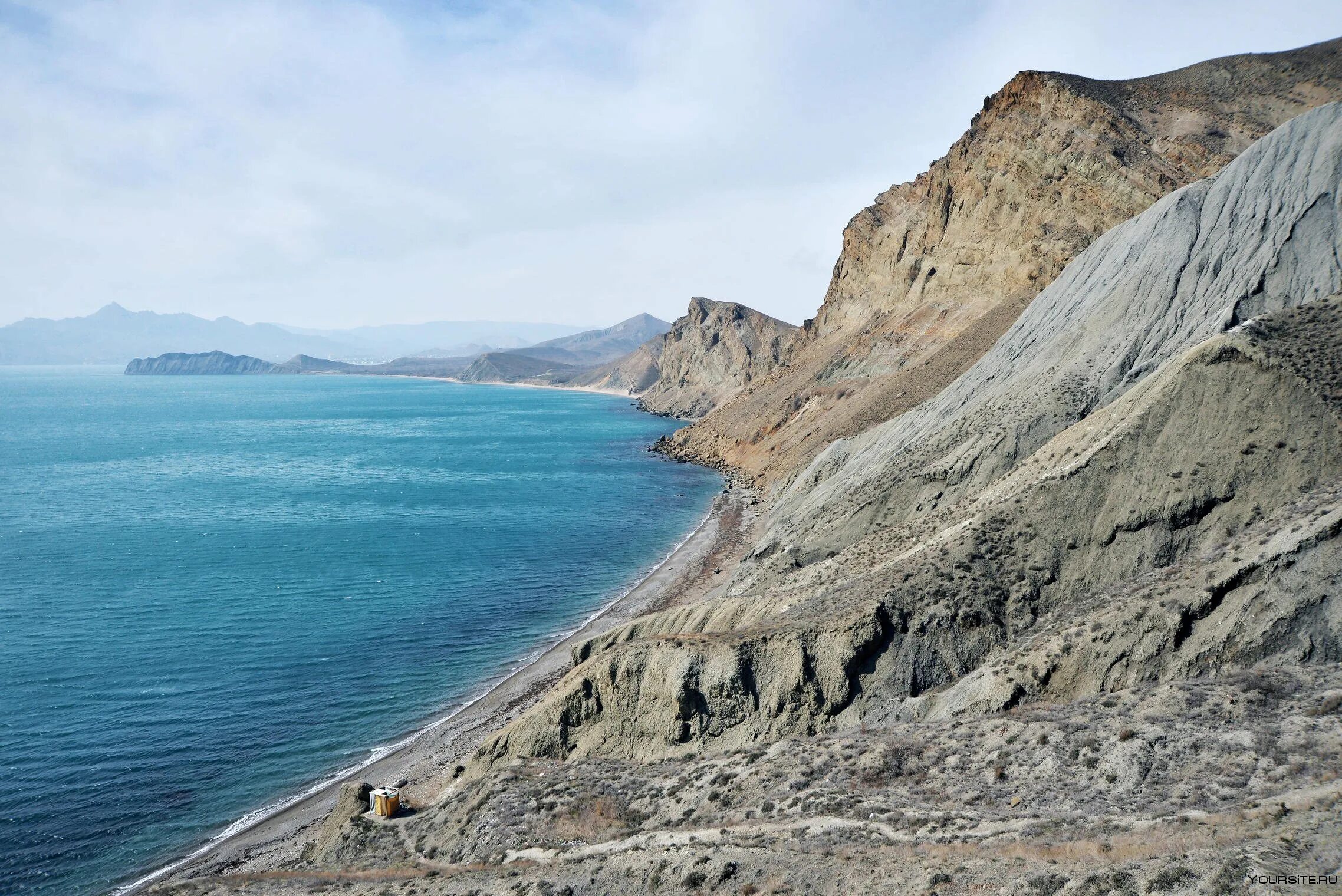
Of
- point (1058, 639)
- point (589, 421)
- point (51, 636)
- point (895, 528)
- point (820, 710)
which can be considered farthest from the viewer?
point (589, 421)

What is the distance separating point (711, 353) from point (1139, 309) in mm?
133290

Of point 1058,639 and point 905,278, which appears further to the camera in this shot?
point 905,278

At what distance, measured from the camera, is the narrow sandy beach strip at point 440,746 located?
22.6 meters

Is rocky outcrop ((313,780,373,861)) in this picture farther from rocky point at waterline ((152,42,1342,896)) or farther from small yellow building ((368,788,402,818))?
small yellow building ((368,788,402,818))

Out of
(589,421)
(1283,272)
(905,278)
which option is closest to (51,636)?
(1283,272)

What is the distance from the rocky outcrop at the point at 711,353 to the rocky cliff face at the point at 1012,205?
5654 cm

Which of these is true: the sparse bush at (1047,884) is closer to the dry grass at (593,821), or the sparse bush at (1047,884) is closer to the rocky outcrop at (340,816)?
the dry grass at (593,821)

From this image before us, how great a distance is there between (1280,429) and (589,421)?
12847cm

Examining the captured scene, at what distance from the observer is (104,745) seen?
91.6 ft

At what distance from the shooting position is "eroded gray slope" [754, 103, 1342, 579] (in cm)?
2997

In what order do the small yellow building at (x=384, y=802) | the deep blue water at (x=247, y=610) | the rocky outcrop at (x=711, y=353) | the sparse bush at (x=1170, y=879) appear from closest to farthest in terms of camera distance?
the sparse bush at (x=1170, y=879) < the small yellow building at (x=384, y=802) < the deep blue water at (x=247, y=610) < the rocky outcrop at (x=711, y=353)

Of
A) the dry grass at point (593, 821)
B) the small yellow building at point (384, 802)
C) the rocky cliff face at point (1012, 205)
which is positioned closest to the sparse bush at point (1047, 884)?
the dry grass at point (593, 821)

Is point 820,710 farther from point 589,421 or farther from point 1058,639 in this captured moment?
point 589,421

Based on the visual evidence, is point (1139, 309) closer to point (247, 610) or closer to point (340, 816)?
point (340, 816)
